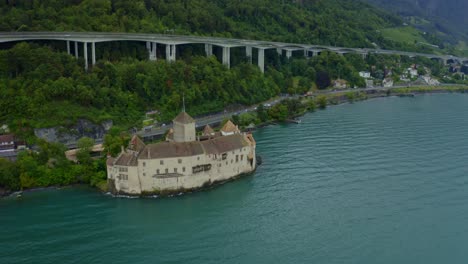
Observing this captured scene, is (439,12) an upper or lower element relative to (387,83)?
upper

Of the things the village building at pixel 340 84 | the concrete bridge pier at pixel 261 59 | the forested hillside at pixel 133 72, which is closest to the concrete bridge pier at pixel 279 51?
the forested hillside at pixel 133 72

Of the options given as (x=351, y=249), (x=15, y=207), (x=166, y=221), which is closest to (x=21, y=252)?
(x=15, y=207)

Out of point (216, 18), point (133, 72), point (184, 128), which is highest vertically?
point (216, 18)

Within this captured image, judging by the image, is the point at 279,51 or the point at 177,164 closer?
the point at 177,164

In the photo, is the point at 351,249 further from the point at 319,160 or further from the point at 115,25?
the point at 115,25

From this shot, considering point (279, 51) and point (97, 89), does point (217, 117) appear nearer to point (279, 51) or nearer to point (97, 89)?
point (97, 89)

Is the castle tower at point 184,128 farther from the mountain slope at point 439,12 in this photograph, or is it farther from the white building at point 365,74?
the mountain slope at point 439,12

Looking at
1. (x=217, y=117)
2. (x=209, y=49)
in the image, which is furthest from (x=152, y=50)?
(x=217, y=117)
